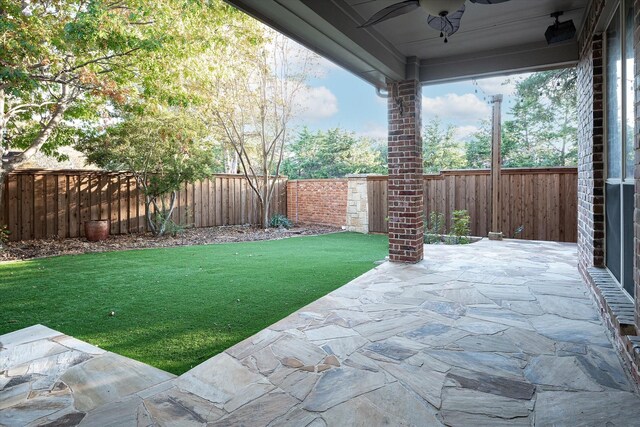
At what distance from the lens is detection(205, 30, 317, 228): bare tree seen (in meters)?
9.13

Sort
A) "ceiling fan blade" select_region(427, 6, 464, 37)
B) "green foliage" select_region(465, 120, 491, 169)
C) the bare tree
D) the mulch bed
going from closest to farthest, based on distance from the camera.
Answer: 1. "ceiling fan blade" select_region(427, 6, 464, 37)
2. the mulch bed
3. the bare tree
4. "green foliage" select_region(465, 120, 491, 169)

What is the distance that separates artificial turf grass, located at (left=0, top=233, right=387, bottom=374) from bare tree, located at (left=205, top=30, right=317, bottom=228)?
4.36m

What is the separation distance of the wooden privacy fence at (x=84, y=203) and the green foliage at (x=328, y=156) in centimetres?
1095

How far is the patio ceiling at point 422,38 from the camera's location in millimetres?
3070

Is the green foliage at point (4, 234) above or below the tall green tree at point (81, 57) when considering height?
below

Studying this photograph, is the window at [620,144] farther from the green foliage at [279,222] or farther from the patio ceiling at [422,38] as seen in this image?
the green foliage at [279,222]

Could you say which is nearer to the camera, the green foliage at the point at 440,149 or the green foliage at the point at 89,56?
the green foliage at the point at 89,56

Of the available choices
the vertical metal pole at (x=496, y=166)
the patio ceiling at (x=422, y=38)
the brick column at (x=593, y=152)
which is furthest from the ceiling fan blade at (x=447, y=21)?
the vertical metal pole at (x=496, y=166)

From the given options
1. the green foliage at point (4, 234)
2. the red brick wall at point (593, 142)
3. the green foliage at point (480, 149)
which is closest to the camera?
the red brick wall at point (593, 142)

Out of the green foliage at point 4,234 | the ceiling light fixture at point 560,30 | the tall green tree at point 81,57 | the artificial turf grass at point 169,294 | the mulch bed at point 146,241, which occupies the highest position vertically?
the tall green tree at point 81,57

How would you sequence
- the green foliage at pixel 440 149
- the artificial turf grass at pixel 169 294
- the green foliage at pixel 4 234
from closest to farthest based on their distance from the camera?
the artificial turf grass at pixel 169 294 → the green foliage at pixel 4 234 → the green foliage at pixel 440 149

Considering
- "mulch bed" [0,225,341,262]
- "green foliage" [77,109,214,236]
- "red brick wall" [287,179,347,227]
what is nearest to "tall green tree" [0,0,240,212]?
"green foliage" [77,109,214,236]

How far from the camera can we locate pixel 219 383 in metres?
1.94

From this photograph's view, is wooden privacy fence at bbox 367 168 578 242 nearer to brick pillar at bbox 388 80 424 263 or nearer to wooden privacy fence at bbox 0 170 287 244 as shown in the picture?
brick pillar at bbox 388 80 424 263
